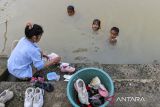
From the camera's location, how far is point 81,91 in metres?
3.46

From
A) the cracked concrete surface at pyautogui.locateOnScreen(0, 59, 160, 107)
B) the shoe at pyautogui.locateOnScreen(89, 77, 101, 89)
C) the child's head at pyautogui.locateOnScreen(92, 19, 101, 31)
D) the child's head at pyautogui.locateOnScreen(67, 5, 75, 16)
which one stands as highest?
the child's head at pyautogui.locateOnScreen(67, 5, 75, 16)

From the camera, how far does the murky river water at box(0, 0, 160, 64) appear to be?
17.5 feet

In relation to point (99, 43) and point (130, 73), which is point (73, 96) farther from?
point (99, 43)

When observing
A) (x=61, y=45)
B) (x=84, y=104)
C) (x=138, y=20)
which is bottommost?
(x=84, y=104)

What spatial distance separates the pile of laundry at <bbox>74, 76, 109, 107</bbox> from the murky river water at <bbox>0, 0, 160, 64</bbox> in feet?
5.64

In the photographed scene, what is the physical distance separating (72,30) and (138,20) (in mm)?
1089

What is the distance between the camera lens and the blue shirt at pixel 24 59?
397 cm

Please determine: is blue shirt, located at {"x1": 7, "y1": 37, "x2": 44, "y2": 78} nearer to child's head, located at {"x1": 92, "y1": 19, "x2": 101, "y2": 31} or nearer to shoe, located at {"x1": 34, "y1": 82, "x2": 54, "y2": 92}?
shoe, located at {"x1": 34, "y1": 82, "x2": 54, "y2": 92}

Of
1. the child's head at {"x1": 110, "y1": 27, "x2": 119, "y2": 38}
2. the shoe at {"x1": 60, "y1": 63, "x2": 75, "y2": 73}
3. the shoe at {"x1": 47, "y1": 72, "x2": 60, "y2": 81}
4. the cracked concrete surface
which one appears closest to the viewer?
the cracked concrete surface

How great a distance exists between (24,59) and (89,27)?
5.42ft

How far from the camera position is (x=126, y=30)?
5363 mm

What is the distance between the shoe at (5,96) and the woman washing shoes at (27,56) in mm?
511

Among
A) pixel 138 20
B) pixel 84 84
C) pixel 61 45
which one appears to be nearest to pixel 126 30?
pixel 138 20

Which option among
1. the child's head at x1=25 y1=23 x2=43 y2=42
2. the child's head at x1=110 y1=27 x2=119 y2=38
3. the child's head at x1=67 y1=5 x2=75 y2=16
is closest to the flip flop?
the child's head at x1=25 y1=23 x2=43 y2=42
